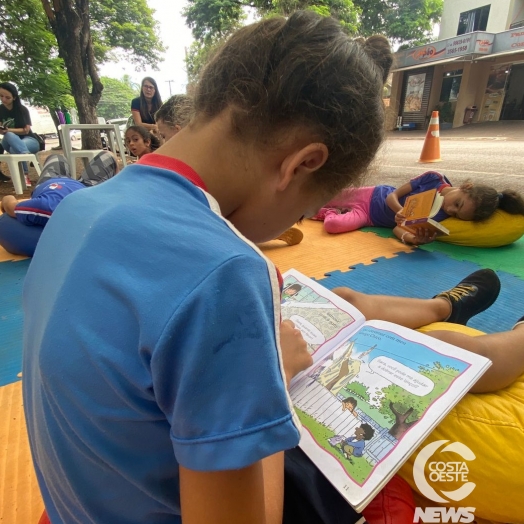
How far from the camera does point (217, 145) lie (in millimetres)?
504

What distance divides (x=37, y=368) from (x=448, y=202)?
2731mm

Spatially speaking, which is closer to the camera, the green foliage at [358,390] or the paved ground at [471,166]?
the green foliage at [358,390]

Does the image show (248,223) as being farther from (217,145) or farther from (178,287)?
(178,287)

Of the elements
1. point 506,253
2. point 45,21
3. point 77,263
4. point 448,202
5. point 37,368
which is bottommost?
point 506,253

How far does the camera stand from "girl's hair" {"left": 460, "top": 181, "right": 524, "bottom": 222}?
240 cm

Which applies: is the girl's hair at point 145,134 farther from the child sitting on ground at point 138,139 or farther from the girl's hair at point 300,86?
the girl's hair at point 300,86

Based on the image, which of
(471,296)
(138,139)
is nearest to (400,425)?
(471,296)

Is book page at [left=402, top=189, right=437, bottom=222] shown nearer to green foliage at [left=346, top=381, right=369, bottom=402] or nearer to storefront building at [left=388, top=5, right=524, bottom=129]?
green foliage at [left=346, top=381, right=369, bottom=402]

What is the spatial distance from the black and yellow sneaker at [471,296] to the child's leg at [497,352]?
299 millimetres

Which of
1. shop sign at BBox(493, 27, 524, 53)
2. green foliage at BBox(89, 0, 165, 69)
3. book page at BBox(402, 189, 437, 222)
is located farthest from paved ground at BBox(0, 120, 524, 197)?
green foliage at BBox(89, 0, 165, 69)

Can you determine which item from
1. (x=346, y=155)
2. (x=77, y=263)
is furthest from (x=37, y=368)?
(x=346, y=155)

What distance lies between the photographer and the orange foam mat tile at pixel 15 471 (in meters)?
0.87

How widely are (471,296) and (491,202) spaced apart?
1336 mm

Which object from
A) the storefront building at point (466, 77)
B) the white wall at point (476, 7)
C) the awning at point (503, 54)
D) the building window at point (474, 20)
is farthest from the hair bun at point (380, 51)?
the building window at point (474, 20)
